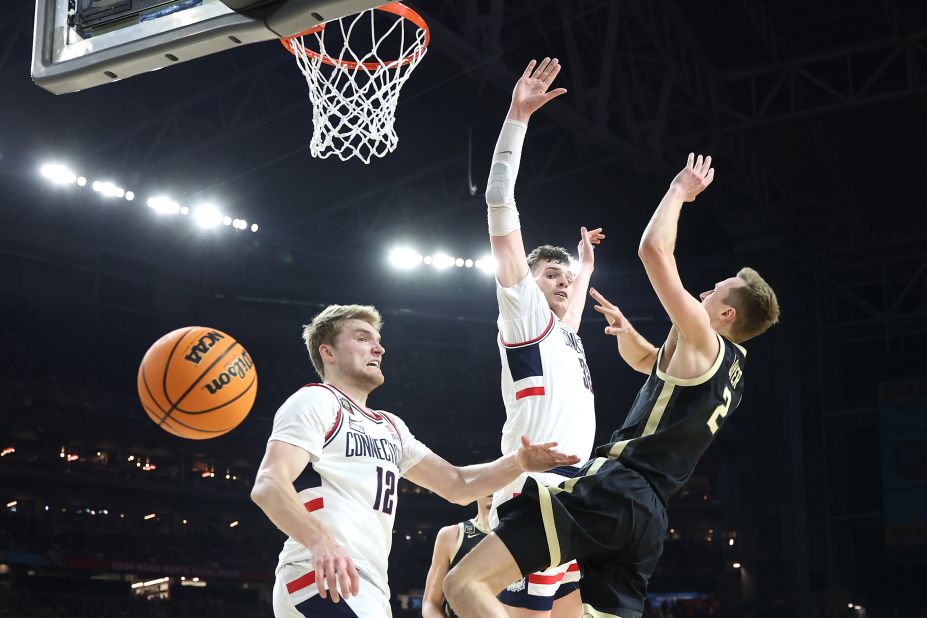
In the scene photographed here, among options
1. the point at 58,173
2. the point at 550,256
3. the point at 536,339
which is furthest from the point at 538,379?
the point at 58,173

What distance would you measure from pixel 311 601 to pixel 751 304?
7.65 feet

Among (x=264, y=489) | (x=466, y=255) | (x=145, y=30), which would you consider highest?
(x=466, y=255)

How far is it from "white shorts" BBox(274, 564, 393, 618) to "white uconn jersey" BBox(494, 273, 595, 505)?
1.26 meters

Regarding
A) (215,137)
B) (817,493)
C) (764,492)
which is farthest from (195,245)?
(817,493)

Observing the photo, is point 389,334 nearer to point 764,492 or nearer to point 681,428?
point 764,492

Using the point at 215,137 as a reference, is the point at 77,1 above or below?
below

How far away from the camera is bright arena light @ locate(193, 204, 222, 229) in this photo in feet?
71.4

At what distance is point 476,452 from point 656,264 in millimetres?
24865

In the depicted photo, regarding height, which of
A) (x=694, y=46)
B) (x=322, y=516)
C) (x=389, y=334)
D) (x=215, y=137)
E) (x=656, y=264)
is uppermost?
(x=694, y=46)

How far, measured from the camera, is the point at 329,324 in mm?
5039

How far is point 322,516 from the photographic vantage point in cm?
443

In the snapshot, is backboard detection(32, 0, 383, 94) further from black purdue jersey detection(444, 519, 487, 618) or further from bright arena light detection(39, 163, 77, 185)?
bright arena light detection(39, 163, 77, 185)

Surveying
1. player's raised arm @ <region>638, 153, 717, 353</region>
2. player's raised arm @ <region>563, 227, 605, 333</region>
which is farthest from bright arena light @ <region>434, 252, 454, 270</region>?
player's raised arm @ <region>638, 153, 717, 353</region>

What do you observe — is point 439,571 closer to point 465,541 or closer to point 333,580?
point 465,541
